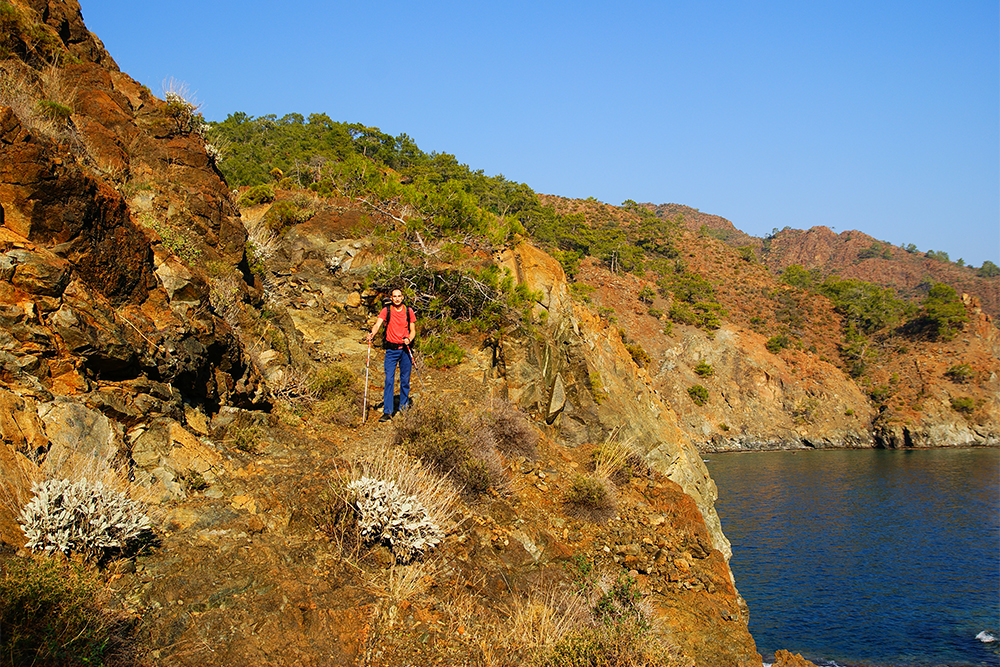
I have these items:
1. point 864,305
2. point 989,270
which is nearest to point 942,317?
point 864,305

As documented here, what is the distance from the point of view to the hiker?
8.84 m

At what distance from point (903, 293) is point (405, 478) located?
5056 inches

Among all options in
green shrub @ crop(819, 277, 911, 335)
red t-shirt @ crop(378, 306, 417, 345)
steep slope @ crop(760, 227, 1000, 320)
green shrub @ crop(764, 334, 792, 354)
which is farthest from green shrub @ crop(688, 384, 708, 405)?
steep slope @ crop(760, 227, 1000, 320)

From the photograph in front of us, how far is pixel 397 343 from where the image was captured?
884 centimetres

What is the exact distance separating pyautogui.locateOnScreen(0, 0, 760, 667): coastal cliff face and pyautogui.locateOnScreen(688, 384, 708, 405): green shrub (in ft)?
154

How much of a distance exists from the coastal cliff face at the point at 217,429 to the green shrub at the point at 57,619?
23cm

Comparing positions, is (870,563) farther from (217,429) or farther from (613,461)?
(217,429)

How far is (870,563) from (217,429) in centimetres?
2350

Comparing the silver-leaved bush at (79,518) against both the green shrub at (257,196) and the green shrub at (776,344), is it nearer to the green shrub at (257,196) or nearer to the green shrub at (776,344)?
the green shrub at (257,196)

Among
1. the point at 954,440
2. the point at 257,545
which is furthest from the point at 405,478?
the point at 954,440

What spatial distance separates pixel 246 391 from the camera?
7.75 metres

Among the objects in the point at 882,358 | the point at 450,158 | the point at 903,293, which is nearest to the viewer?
the point at 450,158

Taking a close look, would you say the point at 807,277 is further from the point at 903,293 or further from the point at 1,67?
the point at 1,67

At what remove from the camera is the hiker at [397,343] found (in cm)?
884
